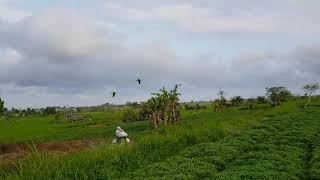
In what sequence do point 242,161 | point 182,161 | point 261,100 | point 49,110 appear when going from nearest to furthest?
point 182,161 < point 242,161 < point 261,100 < point 49,110

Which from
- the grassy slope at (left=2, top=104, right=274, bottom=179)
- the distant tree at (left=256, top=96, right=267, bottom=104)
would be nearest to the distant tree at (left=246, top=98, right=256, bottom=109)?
the distant tree at (left=256, top=96, right=267, bottom=104)

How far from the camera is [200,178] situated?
2022cm

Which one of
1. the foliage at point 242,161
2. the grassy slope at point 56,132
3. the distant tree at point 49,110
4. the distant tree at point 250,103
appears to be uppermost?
the distant tree at point 49,110

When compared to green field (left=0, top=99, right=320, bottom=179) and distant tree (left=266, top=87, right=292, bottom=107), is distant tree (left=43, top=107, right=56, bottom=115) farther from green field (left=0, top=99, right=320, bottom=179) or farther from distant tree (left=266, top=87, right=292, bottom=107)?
green field (left=0, top=99, right=320, bottom=179)

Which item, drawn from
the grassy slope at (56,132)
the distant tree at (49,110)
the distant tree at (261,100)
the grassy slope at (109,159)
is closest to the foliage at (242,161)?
the grassy slope at (109,159)

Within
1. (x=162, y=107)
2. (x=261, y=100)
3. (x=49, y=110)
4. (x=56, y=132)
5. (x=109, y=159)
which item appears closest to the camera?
(x=109, y=159)

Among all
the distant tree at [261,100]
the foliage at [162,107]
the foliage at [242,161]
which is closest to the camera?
the foliage at [242,161]

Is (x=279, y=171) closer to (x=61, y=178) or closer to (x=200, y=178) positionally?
(x=200, y=178)

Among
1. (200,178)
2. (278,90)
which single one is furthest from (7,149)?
(278,90)

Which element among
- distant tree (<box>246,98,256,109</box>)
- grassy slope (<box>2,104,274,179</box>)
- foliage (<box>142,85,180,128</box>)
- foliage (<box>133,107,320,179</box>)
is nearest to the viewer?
grassy slope (<box>2,104,274,179</box>)

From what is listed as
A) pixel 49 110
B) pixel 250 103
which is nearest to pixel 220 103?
pixel 250 103

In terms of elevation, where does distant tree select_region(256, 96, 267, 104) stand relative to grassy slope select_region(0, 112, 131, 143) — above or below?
above

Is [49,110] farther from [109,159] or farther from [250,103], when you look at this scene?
[109,159]

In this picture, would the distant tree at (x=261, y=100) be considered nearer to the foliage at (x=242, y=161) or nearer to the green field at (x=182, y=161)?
the foliage at (x=242, y=161)
